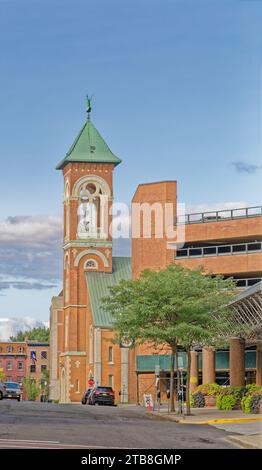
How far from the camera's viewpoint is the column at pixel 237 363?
191 ft

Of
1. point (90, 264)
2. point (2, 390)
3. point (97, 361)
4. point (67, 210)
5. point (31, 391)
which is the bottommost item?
point (2, 390)

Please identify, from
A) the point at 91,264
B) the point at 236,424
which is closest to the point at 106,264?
the point at 91,264

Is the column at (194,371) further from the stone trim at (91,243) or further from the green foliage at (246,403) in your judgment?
the stone trim at (91,243)

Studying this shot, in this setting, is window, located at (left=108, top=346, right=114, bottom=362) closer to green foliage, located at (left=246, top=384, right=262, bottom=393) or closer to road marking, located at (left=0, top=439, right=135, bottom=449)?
green foliage, located at (left=246, top=384, right=262, bottom=393)

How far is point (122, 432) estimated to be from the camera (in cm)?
3431

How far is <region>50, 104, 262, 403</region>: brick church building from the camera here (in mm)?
90188

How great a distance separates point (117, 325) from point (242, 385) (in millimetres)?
7476

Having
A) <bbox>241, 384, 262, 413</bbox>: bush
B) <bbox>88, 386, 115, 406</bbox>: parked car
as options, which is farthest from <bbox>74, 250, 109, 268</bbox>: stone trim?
<bbox>241, 384, 262, 413</bbox>: bush

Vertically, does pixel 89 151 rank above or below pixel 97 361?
above

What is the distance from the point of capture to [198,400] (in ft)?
207

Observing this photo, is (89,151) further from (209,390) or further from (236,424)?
(236,424)

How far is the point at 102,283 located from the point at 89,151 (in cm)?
1640

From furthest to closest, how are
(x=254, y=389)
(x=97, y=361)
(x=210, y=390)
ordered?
(x=97, y=361) → (x=210, y=390) → (x=254, y=389)
